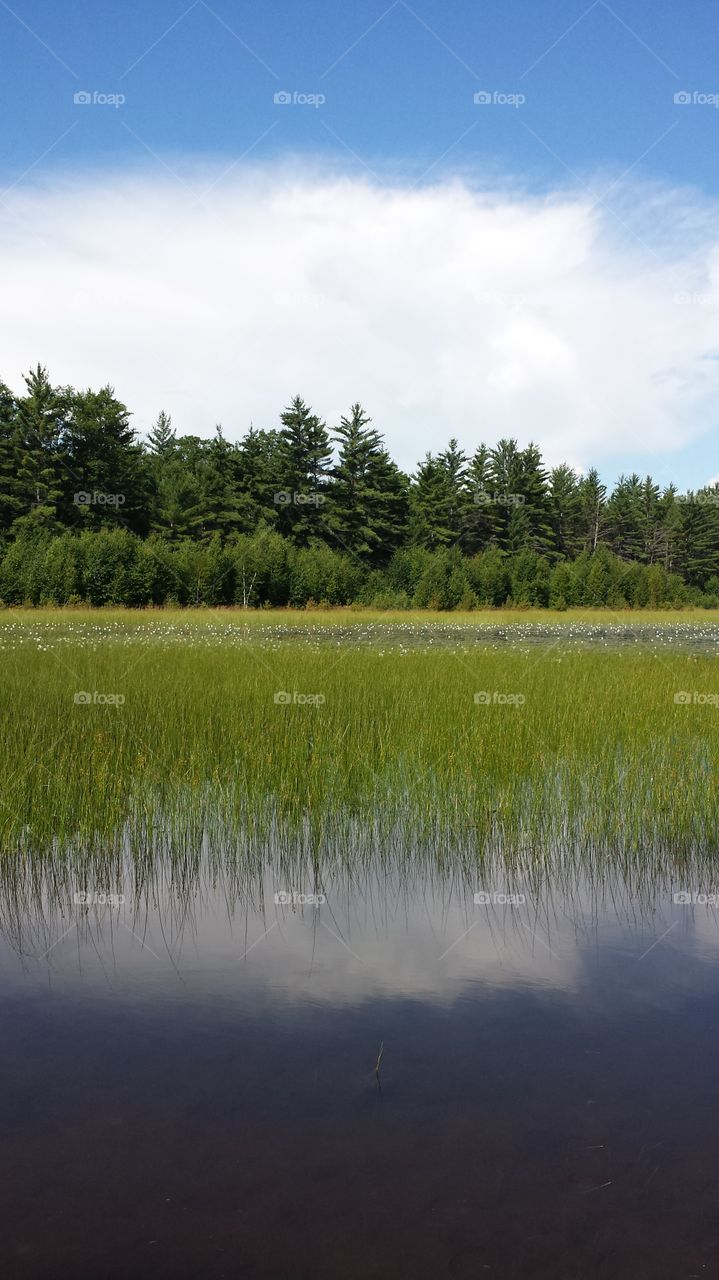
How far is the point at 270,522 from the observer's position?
5391 centimetres

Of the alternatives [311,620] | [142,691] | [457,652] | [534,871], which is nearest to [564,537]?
[311,620]

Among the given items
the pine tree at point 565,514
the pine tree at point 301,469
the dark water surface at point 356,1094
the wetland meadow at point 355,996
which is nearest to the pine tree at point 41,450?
the pine tree at point 301,469

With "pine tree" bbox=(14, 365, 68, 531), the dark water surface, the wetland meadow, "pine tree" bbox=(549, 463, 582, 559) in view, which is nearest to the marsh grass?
the wetland meadow

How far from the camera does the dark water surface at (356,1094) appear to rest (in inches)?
108

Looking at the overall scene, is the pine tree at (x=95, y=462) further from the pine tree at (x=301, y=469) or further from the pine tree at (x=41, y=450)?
the pine tree at (x=301, y=469)

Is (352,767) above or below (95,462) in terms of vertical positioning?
below

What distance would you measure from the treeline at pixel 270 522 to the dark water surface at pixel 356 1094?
114ft

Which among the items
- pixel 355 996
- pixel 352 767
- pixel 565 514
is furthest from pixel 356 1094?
pixel 565 514

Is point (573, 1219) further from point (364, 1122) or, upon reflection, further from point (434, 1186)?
point (364, 1122)

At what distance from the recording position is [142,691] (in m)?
12.1

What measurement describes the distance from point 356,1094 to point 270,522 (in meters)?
51.5

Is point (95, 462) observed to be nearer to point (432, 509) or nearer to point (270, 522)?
point (270, 522)

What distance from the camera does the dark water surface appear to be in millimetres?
2746

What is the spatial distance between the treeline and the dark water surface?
34621mm
